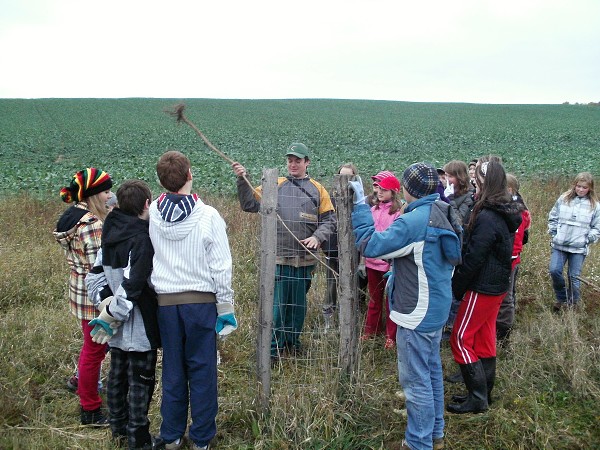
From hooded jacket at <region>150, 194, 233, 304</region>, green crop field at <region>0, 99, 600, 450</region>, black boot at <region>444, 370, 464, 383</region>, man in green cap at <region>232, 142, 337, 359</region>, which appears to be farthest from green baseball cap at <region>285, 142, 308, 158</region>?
black boot at <region>444, 370, 464, 383</region>

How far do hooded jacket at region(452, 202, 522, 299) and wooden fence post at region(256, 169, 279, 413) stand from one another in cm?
141

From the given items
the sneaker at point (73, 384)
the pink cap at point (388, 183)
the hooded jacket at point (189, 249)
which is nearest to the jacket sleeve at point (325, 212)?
the pink cap at point (388, 183)

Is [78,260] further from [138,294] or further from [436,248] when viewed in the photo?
[436,248]

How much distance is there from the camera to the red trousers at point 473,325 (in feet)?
13.1

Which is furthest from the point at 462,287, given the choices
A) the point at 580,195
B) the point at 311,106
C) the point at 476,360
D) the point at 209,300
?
the point at 311,106

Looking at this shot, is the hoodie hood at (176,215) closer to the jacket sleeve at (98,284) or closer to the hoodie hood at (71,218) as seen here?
the jacket sleeve at (98,284)

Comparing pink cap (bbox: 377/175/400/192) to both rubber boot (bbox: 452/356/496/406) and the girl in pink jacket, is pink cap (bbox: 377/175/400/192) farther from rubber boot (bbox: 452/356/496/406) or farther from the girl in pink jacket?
rubber boot (bbox: 452/356/496/406)

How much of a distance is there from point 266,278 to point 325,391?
94 cm

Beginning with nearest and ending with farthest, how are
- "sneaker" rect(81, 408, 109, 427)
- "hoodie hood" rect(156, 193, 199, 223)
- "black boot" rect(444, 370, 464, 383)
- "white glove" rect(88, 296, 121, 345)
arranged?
1. "hoodie hood" rect(156, 193, 199, 223)
2. "white glove" rect(88, 296, 121, 345)
3. "sneaker" rect(81, 408, 109, 427)
4. "black boot" rect(444, 370, 464, 383)

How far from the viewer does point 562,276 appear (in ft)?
19.5

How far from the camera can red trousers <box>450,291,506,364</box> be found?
13.1 ft

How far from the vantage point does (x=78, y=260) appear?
3.93 meters

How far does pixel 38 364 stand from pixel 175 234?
2500mm

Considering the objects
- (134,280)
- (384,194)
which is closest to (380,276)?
(384,194)
